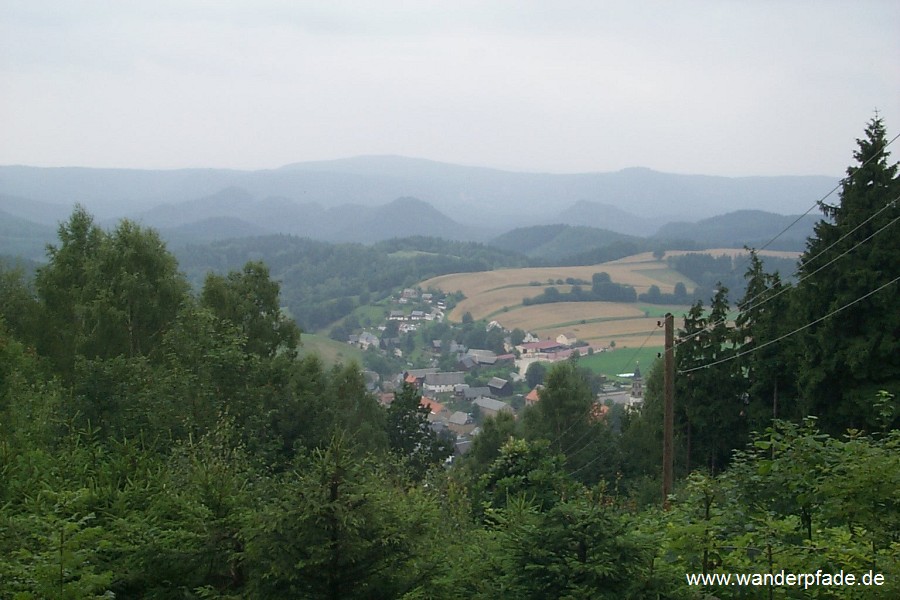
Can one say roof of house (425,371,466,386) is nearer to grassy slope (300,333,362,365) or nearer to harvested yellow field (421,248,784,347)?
grassy slope (300,333,362,365)

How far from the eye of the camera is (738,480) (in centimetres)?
730

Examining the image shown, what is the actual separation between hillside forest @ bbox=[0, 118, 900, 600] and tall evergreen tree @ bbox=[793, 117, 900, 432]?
51 mm

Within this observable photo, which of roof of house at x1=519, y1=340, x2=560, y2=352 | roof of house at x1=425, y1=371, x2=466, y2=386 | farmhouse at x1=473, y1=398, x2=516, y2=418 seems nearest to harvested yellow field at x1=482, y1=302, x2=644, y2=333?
roof of house at x1=519, y1=340, x2=560, y2=352

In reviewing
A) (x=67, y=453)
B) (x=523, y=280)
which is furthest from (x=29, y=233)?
(x=67, y=453)

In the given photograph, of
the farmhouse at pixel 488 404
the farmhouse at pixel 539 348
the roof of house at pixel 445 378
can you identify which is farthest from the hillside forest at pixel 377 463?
the farmhouse at pixel 539 348

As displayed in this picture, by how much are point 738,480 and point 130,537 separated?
5.80m

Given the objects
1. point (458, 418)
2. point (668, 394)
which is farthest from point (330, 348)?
point (668, 394)

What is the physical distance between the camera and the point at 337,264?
142 m

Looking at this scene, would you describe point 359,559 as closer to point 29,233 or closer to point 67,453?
point 67,453

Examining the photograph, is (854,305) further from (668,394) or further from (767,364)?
(668,394)

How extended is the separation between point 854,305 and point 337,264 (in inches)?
5100

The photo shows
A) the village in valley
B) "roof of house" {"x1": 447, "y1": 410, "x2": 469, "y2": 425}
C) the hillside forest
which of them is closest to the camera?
the hillside forest

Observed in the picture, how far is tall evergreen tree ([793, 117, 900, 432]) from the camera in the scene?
16.2m

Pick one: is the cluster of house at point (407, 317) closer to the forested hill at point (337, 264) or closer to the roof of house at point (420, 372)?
the forested hill at point (337, 264)
